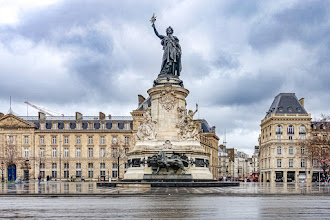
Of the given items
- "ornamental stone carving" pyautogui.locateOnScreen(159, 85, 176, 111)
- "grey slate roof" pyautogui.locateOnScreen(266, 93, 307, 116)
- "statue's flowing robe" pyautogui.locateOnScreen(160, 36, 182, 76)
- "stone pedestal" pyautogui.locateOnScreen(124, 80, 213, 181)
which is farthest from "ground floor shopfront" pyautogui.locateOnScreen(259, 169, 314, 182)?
"ornamental stone carving" pyautogui.locateOnScreen(159, 85, 176, 111)

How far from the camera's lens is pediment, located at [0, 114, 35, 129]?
105 m

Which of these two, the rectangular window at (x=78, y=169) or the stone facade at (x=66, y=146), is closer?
the stone facade at (x=66, y=146)

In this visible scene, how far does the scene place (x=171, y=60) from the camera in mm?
46125

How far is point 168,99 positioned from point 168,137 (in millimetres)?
3874

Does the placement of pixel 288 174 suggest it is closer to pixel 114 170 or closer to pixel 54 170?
pixel 114 170

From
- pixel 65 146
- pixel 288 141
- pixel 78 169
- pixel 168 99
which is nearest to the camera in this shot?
pixel 168 99

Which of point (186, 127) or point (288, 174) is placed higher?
point (186, 127)

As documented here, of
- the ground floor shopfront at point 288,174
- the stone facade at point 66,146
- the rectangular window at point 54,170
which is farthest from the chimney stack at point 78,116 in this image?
the ground floor shopfront at point 288,174

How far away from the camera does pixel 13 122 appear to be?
4141 inches

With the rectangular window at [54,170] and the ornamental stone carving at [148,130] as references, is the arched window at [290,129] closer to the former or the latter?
the rectangular window at [54,170]

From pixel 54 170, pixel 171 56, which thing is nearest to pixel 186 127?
pixel 171 56

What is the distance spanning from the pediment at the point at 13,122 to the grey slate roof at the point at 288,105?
60.0 metres

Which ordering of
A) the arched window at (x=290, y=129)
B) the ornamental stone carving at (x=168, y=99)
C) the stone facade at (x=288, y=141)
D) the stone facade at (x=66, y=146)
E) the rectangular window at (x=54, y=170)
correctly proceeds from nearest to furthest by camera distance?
the ornamental stone carving at (x=168, y=99)
the stone facade at (x=66, y=146)
the rectangular window at (x=54, y=170)
the stone facade at (x=288, y=141)
the arched window at (x=290, y=129)

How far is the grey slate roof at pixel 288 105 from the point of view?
107 meters
